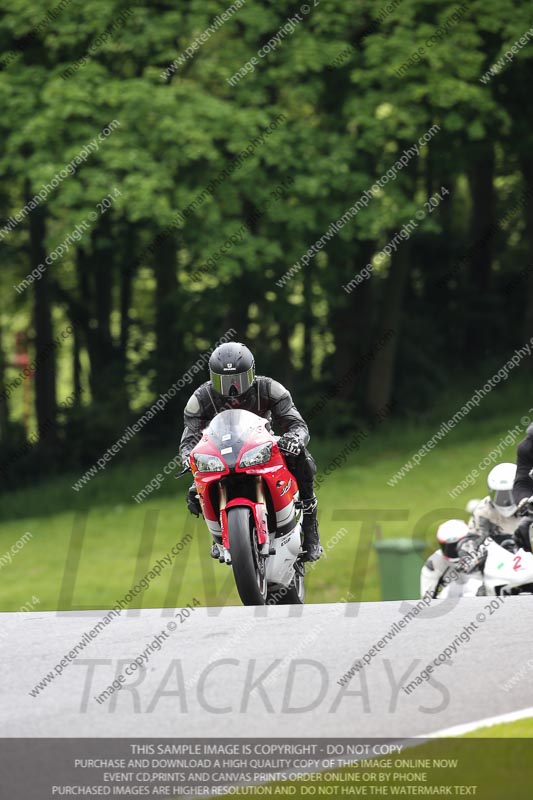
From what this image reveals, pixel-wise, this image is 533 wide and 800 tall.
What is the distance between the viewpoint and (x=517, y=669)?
23.0 ft

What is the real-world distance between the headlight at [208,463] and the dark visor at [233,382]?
551 mm

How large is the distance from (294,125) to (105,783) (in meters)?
18.3

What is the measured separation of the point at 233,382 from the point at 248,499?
842 millimetres

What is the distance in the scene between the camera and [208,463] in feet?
27.8

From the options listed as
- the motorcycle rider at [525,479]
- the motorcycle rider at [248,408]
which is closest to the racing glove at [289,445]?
the motorcycle rider at [248,408]

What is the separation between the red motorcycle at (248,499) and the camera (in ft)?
27.2

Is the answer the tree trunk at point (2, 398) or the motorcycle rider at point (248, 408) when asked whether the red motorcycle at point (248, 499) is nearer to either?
the motorcycle rider at point (248, 408)

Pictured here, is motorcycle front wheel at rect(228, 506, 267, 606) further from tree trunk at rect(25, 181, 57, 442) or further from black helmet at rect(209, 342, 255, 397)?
tree trunk at rect(25, 181, 57, 442)

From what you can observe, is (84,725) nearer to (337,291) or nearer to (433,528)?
(433,528)

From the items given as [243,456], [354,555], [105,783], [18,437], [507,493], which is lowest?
[105,783]

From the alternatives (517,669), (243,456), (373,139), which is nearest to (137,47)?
(373,139)

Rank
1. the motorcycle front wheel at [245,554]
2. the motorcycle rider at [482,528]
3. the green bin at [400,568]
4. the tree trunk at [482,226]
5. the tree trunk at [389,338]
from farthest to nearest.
Answer: the tree trunk at [482,226]
the tree trunk at [389,338]
the green bin at [400,568]
the motorcycle rider at [482,528]
the motorcycle front wheel at [245,554]

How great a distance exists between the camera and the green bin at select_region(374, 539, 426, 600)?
1396 centimetres

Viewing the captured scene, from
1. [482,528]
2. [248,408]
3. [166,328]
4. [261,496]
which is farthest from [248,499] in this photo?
[166,328]
